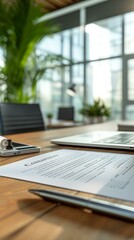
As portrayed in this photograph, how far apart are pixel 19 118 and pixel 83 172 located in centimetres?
112

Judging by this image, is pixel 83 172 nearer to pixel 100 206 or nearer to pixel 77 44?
pixel 100 206

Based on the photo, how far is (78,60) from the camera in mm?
5582

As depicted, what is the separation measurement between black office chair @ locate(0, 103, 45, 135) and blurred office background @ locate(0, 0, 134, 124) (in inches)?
116

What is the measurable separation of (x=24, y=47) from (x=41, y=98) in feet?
12.3

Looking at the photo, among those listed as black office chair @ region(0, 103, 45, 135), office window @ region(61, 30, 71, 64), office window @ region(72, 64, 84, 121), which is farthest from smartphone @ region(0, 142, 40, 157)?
office window @ region(61, 30, 71, 64)

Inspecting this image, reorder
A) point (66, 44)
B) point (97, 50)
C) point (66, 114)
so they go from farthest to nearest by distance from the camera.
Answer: point (66, 44)
point (97, 50)
point (66, 114)

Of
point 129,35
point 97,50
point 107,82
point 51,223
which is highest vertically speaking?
point 129,35

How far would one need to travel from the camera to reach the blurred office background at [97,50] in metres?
4.91

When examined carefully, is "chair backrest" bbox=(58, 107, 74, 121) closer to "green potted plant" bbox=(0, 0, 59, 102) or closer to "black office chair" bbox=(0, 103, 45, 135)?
"green potted plant" bbox=(0, 0, 59, 102)

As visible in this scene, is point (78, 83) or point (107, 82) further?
point (78, 83)

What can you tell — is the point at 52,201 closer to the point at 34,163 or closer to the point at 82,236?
the point at 82,236

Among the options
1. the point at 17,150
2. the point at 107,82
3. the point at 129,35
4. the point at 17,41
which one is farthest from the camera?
the point at 107,82

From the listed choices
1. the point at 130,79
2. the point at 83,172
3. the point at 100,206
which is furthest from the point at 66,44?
the point at 100,206

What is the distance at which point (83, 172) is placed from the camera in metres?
0.49
